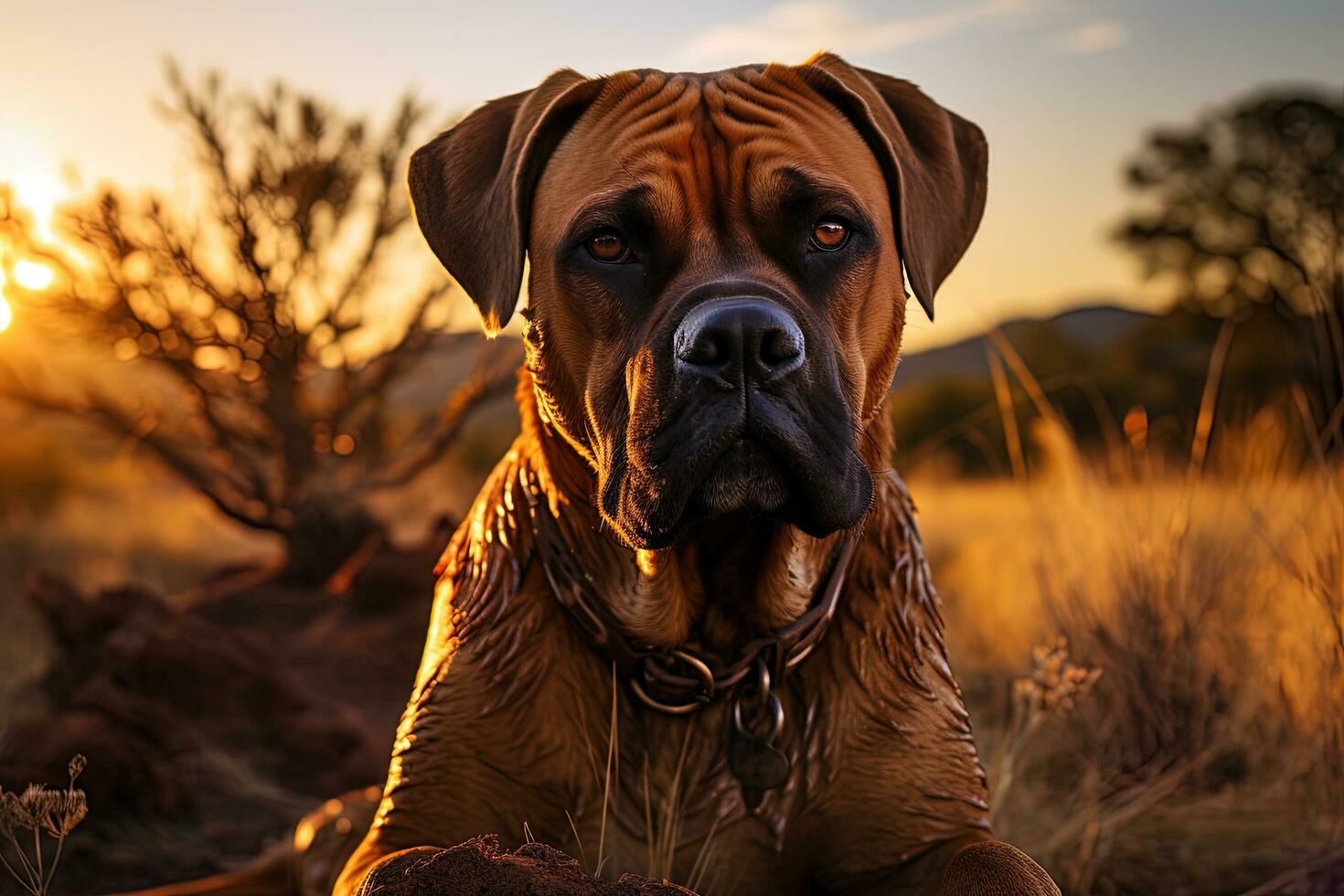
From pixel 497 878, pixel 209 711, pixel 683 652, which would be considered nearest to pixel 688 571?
pixel 683 652

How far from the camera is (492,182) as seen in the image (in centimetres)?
314

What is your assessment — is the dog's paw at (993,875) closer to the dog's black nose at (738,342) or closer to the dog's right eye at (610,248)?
the dog's black nose at (738,342)

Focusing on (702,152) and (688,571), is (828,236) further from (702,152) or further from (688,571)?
(688,571)

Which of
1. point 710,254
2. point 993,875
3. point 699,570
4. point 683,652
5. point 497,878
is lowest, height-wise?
point 993,875

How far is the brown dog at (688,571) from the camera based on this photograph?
9.18 feet

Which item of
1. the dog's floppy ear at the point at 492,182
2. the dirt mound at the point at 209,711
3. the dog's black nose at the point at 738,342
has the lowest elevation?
the dirt mound at the point at 209,711

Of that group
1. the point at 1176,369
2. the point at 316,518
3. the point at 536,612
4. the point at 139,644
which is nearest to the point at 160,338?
the point at 316,518

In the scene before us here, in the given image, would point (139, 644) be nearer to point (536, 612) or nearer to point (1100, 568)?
point (536, 612)

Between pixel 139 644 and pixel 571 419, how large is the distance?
383cm

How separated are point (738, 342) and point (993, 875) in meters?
1.19

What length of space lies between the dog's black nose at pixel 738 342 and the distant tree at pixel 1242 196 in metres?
17.0

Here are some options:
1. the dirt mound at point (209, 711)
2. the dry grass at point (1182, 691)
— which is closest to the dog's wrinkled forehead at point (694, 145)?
the dry grass at point (1182, 691)

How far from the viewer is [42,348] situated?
8.70 metres

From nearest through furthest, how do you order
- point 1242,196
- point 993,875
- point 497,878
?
point 497,878 < point 993,875 < point 1242,196
